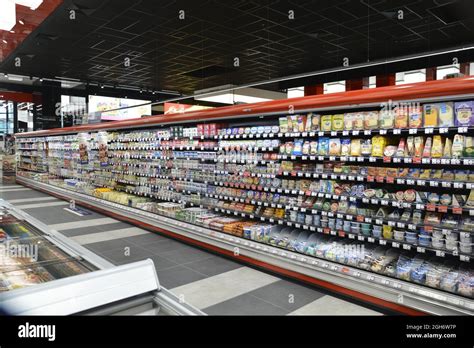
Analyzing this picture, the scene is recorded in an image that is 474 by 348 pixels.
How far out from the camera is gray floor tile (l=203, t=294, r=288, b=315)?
3.86m

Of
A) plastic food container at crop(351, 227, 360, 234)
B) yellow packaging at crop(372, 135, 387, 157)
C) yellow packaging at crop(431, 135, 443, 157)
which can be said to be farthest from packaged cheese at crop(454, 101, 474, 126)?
plastic food container at crop(351, 227, 360, 234)

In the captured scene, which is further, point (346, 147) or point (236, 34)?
point (236, 34)

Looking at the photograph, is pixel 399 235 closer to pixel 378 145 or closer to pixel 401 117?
pixel 378 145

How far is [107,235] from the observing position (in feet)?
23.4

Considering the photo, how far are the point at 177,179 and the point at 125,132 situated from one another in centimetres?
299

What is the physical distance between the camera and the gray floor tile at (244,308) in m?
3.86

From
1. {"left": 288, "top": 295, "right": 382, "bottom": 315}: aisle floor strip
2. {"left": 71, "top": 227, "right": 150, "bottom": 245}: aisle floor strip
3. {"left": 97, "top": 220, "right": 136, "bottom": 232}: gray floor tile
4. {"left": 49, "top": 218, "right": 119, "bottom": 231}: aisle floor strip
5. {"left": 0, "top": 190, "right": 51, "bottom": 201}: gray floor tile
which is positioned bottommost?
{"left": 288, "top": 295, "right": 382, "bottom": 315}: aisle floor strip

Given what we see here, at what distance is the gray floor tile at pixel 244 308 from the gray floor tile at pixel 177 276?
2.77 feet

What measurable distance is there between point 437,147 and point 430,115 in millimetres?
353

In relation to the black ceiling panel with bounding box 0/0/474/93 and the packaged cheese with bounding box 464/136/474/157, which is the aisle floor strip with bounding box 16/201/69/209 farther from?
the packaged cheese with bounding box 464/136/474/157

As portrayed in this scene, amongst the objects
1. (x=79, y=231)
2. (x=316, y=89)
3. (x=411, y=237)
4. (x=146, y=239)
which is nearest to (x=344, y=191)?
(x=411, y=237)

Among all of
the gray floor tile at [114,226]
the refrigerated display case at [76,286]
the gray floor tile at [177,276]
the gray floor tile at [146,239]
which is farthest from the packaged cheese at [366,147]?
the gray floor tile at [114,226]

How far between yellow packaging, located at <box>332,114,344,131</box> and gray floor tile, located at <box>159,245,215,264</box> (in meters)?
2.92
